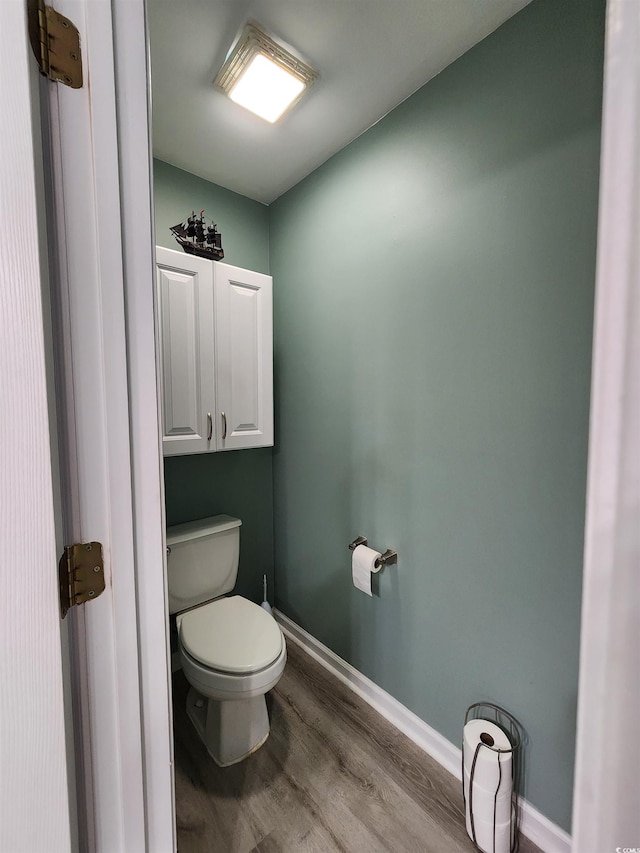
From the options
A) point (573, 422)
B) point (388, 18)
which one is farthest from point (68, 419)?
point (388, 18)

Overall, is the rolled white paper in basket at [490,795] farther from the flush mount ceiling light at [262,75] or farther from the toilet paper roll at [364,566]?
the flush mount ceiling light at [262,75]

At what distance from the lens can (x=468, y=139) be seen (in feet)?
3.89

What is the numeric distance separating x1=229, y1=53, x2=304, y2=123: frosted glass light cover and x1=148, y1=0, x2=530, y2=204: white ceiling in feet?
0.20

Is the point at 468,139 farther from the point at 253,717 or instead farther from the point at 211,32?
the point at 253,717

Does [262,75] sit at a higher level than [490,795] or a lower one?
higher

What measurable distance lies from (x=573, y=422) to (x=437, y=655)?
102cm

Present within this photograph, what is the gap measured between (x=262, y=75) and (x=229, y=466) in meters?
1.70

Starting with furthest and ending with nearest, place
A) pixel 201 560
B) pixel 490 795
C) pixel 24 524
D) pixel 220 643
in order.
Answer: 1. pixel 201 560
2. pixel 220 643
3. pixel 490 795
4. pixel 24 524

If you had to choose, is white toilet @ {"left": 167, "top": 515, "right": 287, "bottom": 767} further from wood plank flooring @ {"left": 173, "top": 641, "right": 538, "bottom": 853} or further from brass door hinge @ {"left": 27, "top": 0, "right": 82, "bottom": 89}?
brass door hinge @ {"left": 27, "top": 0, "right": 82, "bottom": 89}

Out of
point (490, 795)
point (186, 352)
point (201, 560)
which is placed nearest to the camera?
point (490, 795)

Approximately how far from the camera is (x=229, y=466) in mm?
2008

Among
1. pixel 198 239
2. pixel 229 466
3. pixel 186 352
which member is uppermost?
pixel 198 239

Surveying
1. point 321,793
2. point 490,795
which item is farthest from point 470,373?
point 321,793

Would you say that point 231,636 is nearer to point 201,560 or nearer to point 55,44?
point 201,560
